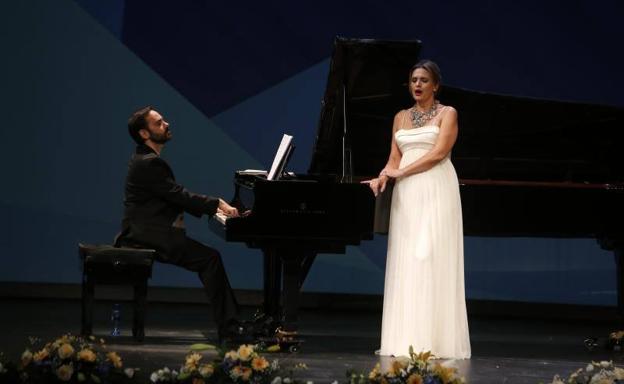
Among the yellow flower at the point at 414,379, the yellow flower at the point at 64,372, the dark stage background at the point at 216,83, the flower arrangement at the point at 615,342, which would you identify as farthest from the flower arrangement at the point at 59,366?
the dark stage background at the point at 216,83

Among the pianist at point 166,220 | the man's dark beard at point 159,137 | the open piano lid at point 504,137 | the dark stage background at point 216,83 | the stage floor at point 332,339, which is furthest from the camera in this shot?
the dark stage background at point 216,83

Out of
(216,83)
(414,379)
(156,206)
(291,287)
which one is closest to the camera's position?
(414,379)

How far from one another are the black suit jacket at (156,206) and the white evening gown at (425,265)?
1025 millimetres

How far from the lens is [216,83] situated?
26.6 feet

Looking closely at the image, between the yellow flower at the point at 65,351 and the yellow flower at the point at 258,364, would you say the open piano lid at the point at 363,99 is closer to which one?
the yellow flower at the point at 258,364

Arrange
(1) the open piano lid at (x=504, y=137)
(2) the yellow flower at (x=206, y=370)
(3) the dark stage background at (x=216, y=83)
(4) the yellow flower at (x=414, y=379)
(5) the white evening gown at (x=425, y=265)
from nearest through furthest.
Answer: (4) the yellow flower at (x=414, y=379) < (2) the yellow flower at (x=206, y=370) < (5) the white evening gown at (x=425, y=265) < (1) the open piano lid at (x=504, y=137) < (3) the dark stage background at (x=216, y=83)

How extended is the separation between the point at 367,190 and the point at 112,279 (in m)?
1.39

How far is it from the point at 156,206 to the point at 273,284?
748 millimetres

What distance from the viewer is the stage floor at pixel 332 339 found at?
16.0ft

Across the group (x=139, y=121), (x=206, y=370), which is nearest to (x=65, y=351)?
(x=206, y=370)

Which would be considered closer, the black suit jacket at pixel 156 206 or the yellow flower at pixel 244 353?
the yellow flower at pixel 244 353

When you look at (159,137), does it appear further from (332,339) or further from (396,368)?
(396,368)

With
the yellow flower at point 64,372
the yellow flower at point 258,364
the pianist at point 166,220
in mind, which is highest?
the pianist at point 166,220

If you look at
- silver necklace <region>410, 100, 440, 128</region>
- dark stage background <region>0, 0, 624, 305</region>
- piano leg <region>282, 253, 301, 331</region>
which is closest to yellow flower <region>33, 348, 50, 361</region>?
piano leg <region>282, 253, 301, 331</region>
